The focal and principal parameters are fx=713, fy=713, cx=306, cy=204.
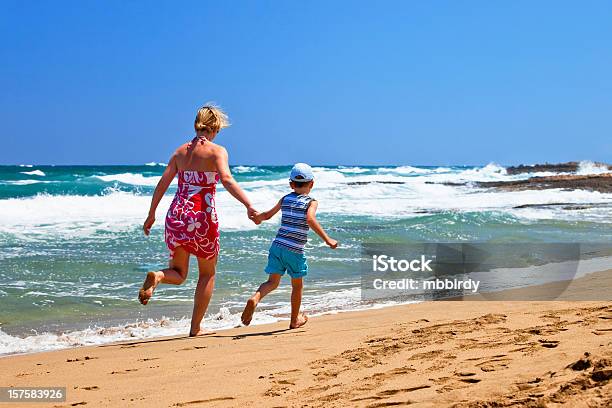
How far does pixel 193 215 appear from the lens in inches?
214

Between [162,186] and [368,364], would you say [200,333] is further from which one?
[368,364]

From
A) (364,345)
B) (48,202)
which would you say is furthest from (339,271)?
(48,202)

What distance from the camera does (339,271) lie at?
9375mm

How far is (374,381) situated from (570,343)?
3.64 feet

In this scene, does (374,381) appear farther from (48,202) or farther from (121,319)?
(48,202)

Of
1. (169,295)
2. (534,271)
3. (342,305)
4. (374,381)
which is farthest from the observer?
(534,271)

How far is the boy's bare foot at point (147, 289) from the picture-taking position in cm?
514

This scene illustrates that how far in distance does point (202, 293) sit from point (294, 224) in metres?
0.93

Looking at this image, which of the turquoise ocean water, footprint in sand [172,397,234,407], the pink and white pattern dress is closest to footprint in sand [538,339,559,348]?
footprint in sand [172,397,234,407]

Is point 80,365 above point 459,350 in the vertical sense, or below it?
below

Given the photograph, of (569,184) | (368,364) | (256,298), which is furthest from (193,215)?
(569,184)

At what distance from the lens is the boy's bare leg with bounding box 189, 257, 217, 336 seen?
18.7 ft

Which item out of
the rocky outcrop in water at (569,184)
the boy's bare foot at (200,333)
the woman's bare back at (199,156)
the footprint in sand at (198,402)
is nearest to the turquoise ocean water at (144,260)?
the boy's bare foot at (200,333)

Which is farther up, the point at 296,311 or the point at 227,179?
the point at 227,179
